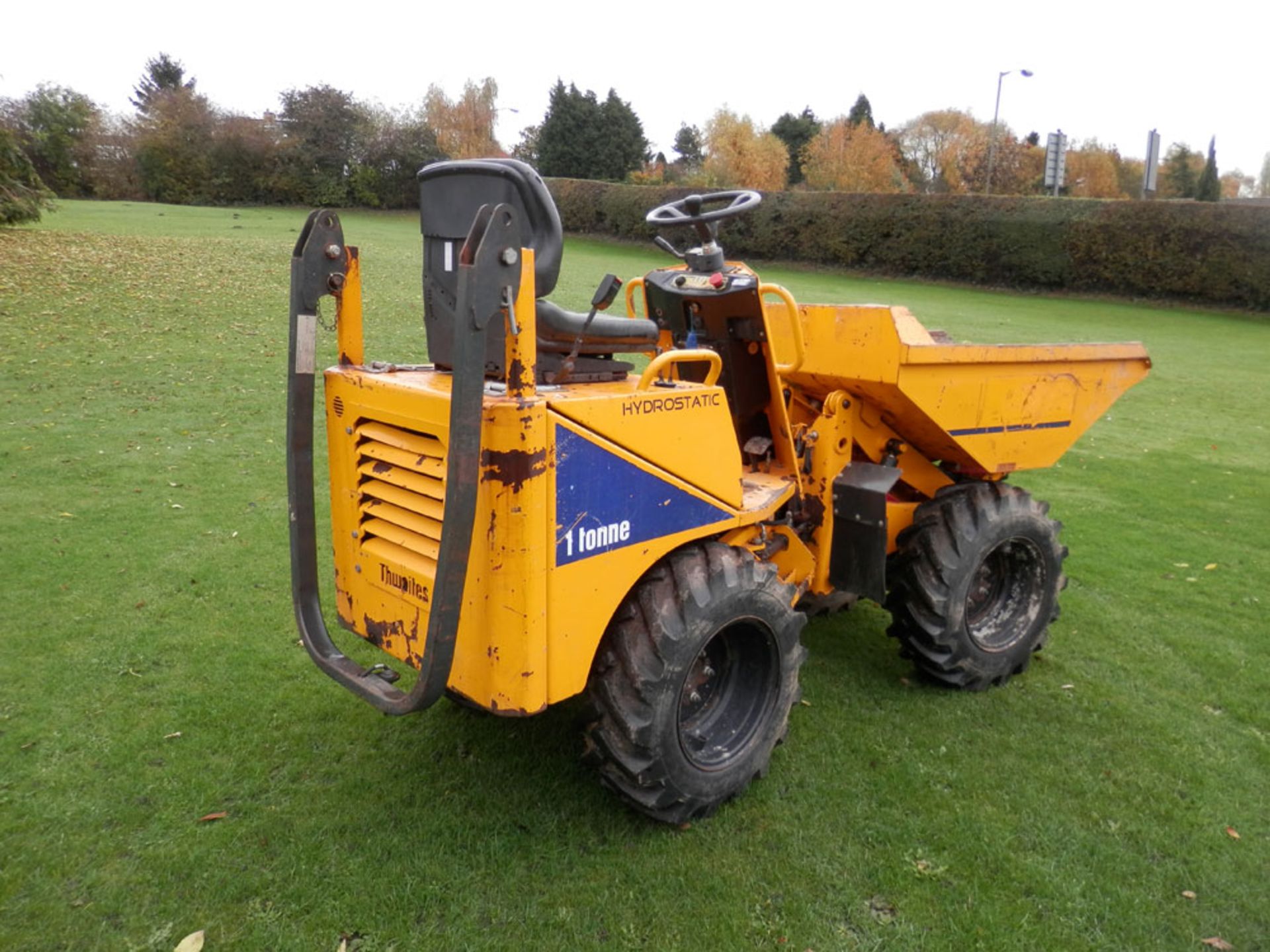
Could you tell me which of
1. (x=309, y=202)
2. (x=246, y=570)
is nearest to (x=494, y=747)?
(x=246, y=570)

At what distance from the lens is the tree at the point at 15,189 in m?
17.8

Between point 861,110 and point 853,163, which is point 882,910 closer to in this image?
point 853,163

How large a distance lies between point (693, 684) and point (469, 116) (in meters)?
58.5

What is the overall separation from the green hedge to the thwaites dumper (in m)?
23.4

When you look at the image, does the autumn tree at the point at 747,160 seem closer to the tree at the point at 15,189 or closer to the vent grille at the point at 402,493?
the tree at the point at 15,189

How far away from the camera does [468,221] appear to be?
2.91 meters

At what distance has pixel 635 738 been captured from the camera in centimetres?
305

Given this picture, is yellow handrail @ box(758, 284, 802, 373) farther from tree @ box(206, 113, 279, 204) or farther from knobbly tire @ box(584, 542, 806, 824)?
tree @ box(206, 113, 279, 204)

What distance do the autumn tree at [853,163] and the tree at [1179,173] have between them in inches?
606

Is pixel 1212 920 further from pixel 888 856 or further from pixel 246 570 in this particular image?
pixel 246 570

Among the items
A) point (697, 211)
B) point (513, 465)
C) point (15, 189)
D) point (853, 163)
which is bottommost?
point (513, 465)

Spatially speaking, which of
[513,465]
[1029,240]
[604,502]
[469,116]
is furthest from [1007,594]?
[469,116]

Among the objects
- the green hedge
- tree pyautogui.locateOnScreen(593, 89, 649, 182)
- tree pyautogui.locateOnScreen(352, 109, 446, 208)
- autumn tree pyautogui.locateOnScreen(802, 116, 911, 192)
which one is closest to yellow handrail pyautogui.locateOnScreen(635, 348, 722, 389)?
the green hedge

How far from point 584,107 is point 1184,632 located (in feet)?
162
